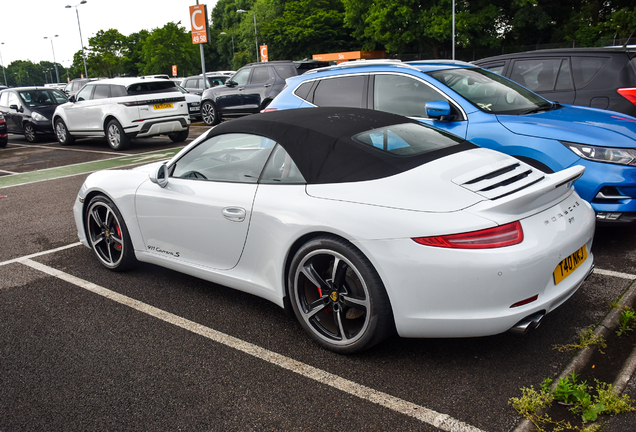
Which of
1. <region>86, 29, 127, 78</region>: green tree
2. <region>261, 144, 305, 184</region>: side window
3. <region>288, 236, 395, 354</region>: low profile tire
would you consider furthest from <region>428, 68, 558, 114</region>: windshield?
<region>86, 29, 127, 78</region>: green tree

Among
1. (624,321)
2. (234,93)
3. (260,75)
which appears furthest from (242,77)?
(624,321)

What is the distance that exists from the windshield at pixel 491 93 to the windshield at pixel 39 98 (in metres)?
14.4

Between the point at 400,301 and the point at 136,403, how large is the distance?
1.46 meters

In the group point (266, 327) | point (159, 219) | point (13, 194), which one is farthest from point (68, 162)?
point (266, 327)

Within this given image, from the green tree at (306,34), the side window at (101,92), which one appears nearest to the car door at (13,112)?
the side window at (101,92)

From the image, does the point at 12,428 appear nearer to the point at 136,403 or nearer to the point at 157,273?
the point at 136,403

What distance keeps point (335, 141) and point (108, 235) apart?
241cm

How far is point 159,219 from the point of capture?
3.94 m

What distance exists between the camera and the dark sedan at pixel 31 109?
15.9 m

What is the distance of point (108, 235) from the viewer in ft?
14.8

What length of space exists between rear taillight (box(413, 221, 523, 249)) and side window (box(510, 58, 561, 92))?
16.8 feet

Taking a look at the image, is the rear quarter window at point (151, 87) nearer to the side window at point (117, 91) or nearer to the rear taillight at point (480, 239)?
the side window at point (117, 91)

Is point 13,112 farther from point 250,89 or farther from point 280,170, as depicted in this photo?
point 280,170

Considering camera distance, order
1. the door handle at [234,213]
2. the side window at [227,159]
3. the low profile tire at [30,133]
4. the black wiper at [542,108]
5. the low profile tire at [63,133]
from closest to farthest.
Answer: the door handle at [234,213] → the side window at [227,159] → the black wiper at [542,108] → the low profile tire at [63,133] → the low profile tire at [30,133]
